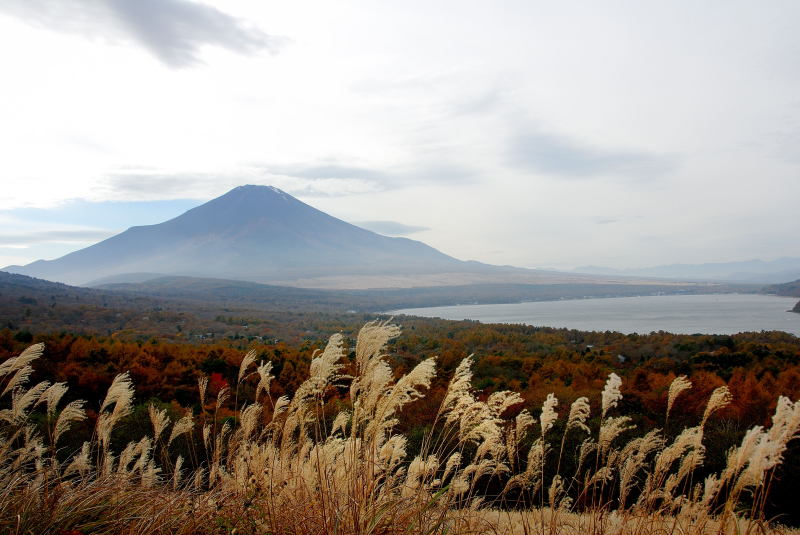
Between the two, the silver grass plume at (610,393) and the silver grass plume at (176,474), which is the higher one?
the silver grass plume at (610,393)

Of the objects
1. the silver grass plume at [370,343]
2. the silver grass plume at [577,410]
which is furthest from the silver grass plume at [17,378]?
the silver grass plume at [577,410]

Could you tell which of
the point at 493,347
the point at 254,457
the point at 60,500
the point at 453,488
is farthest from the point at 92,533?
the point at 493,347

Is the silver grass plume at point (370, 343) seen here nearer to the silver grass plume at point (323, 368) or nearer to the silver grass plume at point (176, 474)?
the silver grass plume at point (323, 368)

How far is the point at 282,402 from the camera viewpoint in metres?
3.85

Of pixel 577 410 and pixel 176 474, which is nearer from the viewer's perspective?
pixel 577 410

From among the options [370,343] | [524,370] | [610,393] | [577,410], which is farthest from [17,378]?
[524,370]

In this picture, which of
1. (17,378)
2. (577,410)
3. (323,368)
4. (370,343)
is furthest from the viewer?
(17,378)

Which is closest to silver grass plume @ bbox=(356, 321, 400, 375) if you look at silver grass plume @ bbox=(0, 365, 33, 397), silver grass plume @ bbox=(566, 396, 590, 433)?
silver grass plume @ bbox=(566, 396, 590, 433)

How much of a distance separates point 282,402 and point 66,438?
20.0 feet

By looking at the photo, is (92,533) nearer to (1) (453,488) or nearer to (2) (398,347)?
(1) (453,488)

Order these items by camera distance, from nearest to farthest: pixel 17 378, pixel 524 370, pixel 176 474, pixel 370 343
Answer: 1. pixel 370 343
2. pixel 17 378
3. pixel 176 474
4. pixel 524 370

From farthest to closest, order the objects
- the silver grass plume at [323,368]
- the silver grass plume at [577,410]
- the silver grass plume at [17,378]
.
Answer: the silver grass plume at [17,378]
the silver grass plume at [577,410]
the silver grass plume at [323,368]

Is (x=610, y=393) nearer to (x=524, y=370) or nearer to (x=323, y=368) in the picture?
(x=323, y=368)

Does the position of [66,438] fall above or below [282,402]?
below
